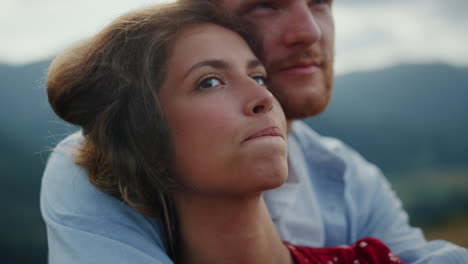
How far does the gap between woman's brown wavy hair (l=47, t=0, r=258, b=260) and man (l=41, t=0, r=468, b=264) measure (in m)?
0.07

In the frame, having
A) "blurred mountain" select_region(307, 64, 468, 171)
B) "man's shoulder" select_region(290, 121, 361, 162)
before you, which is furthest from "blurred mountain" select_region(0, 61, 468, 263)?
"man's shoulder" select_region(290, 121, 361, 162)

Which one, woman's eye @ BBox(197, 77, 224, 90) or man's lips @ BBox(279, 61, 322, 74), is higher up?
woman's eye @ BBox(197, 77, 224, 90)

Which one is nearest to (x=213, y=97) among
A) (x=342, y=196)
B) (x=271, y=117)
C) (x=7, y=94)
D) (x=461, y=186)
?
(x=271, y=117)

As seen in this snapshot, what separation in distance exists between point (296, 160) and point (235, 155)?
110 centimetres

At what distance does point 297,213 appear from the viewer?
222cm

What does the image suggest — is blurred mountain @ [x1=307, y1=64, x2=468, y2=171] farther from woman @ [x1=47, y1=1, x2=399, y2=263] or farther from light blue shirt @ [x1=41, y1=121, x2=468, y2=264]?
woman @ [x1=47, y1=1, x2=399, y2=263]

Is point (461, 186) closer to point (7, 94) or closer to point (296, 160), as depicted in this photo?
point (296, 160)

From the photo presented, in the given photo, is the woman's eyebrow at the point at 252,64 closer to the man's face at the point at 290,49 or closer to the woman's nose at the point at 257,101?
Answer: the woman's nose at the point at 257,101

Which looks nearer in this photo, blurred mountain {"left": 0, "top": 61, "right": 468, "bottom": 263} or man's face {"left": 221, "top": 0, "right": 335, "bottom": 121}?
man's face {"left": 221, "top": 0, "right": 335, "bottom": 121}

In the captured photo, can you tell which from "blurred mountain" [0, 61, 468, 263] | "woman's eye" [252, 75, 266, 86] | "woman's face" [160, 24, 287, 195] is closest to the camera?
"woman's face" [160, 24, 287, 195]

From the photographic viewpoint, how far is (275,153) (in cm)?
137

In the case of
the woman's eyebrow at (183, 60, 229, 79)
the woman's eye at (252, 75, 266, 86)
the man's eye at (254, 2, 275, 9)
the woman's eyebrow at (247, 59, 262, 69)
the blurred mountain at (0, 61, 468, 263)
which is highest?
the man's eye at (254, 2, 275, 9)

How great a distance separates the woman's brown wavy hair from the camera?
1.48 meters

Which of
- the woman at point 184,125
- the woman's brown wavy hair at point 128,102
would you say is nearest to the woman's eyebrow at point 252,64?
the woman at point 184,125
